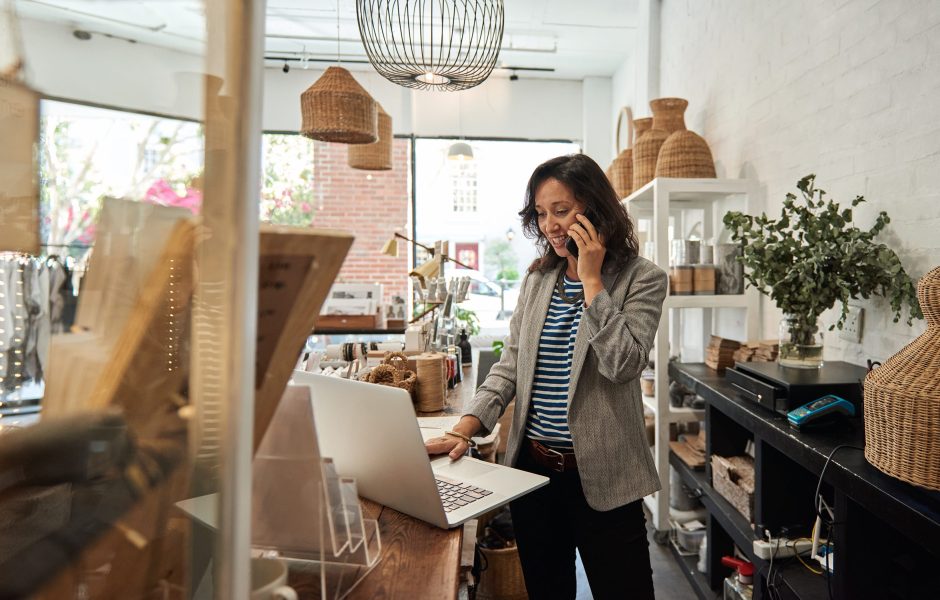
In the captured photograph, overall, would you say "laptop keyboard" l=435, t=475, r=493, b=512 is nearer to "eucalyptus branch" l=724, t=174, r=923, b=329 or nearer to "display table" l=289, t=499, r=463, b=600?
"display table" l=289, t=499, r=463, b=600

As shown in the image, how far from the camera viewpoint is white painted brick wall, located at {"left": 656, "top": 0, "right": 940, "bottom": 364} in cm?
165

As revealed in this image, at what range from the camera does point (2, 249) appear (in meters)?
0.31

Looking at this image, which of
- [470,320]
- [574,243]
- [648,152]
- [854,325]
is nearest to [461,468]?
[574,243]

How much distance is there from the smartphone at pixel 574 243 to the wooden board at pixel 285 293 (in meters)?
1.26

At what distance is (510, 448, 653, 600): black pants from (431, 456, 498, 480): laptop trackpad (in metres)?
0.39

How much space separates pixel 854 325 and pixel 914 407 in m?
1.01

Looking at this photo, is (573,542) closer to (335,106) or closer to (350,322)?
(335,106)

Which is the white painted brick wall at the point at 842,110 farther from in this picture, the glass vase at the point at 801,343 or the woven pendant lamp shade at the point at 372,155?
the woven pendant lamp shade at the point at 372,155

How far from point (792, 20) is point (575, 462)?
6.61 feet

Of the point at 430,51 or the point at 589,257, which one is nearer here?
the point at 589,257

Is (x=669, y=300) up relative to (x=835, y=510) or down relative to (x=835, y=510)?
up

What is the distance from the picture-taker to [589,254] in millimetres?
1500

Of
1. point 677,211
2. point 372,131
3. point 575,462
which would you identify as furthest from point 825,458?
point 372,131

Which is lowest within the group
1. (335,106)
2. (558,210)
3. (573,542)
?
(573,542)
